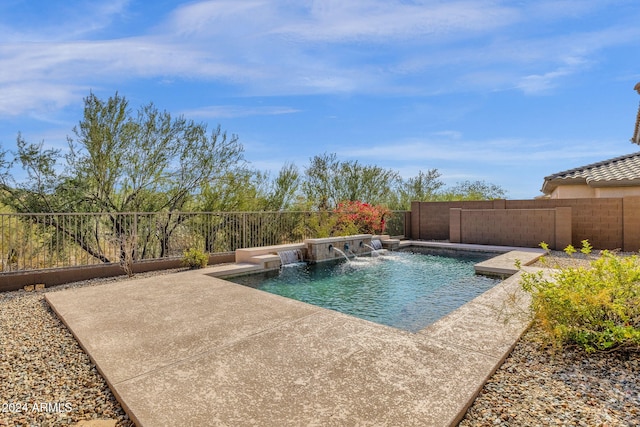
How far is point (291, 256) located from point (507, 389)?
22.2 feet

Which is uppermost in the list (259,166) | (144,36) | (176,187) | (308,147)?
(144,36)

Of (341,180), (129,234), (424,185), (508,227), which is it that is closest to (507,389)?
(129,234)

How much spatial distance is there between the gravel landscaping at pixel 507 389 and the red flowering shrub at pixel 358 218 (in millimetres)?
8277

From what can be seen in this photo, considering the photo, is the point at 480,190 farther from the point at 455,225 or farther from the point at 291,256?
the point at 291,256

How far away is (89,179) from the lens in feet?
27.9

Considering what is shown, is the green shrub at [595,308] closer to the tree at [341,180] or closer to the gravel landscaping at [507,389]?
the gravel landscaping at [507,389]

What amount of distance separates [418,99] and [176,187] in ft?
28.6

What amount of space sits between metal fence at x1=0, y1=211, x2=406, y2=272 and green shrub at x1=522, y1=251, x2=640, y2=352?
276 inches

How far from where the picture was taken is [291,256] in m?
8.80

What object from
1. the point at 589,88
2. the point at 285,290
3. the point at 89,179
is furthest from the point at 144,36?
the point at 589,88

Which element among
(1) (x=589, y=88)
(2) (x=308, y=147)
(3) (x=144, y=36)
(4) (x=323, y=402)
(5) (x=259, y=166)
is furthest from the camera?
(2) (x=308, y=147)

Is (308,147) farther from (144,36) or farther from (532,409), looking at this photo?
(532,409)

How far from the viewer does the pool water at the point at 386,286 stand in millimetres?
4633

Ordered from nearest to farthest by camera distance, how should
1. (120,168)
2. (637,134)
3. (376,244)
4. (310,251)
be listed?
(120,168) < (310,251) < (637,134) < (376,244)
